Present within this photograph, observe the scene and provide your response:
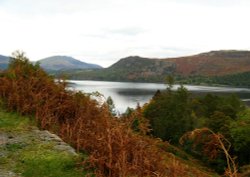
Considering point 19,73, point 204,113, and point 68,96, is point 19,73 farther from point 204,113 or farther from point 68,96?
point 204,113

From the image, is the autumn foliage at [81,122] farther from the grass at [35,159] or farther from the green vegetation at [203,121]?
the green vegetation at [203,121]

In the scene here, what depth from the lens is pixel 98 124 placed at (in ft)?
37.7

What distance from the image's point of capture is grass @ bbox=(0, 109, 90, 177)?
8195mm

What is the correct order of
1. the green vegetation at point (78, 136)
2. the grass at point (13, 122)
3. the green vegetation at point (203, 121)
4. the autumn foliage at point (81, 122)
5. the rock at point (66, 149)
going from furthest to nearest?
the green vegetation at point (203, 121), the grass at point (13, 122), the rock at point (66, 149), the autumn foliage at point (81, 122), the green vegetation at point (78, 136)

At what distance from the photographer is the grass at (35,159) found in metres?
8.20

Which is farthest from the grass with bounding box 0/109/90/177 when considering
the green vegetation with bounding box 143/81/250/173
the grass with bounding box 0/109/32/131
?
the green vegetation with bounding box 143/81/250/173

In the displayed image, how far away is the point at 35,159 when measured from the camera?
8734mm

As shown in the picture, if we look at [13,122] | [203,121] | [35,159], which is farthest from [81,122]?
[203,121]

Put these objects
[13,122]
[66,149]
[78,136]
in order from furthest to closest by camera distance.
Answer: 1. [13,122]
2. [78,136]
3. [66,149]

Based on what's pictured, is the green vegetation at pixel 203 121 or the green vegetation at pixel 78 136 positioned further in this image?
the green vegetation at pixel 203 121

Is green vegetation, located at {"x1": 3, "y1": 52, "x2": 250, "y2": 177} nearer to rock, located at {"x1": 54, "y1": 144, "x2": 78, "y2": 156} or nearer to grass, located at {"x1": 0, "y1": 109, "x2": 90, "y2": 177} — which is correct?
grass, located at {"x1": 0, "y1": 109, "x2": 90, "y2": 177}

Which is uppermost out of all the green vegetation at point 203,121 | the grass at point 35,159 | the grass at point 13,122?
the grass at point 13,122

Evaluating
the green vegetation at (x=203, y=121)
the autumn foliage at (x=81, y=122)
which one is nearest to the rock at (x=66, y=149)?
the autumn foliage at (x=81, y=122)

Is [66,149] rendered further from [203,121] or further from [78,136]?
[203,121]
